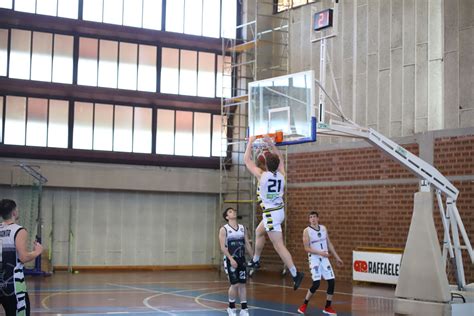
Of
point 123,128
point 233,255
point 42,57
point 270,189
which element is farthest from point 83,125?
point 270,189

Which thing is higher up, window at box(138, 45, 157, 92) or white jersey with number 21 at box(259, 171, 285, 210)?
window at box(138, 45, 157, 92)

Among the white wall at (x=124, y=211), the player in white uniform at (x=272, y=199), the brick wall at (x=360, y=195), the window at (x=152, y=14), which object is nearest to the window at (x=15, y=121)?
the white wall at (x=124, y=211)

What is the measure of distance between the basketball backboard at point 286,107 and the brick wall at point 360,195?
26.9 feet

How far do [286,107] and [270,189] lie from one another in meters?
5.47

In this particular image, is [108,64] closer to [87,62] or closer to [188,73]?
[87,62]

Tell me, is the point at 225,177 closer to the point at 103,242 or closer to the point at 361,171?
the point at 103,242

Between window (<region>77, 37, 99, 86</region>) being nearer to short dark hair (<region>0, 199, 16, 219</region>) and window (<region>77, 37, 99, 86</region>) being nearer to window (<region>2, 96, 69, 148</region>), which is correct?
window (<region>2, 96, 69, 148</region>)

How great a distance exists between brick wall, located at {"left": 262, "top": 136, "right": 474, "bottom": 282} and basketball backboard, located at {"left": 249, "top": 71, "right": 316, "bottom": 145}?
820 centimetres

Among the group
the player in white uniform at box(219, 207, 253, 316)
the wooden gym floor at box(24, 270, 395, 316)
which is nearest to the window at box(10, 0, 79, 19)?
the wooden gym floor at box(24, 270, 395, 316)

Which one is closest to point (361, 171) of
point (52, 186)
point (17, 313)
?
point (52, 186)

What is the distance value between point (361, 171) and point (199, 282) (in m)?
7.01

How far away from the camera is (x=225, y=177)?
34.3 m

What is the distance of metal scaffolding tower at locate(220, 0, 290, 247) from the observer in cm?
3262

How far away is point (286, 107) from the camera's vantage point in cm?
1755
